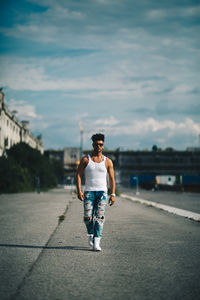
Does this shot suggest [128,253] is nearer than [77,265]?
No

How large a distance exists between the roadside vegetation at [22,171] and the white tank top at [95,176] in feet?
105

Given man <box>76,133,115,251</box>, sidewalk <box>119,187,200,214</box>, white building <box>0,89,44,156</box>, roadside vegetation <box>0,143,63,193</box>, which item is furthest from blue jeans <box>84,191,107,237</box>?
white building <box>0,89,44,156</box>

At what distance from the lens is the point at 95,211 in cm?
648

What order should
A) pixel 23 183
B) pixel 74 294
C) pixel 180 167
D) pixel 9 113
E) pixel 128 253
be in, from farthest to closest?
1. pixel 180 167
2. pixel 9 113
3. pixel 23 183
4. pixel 128 253
5. pixel 74 294

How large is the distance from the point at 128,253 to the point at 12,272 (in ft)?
6.64

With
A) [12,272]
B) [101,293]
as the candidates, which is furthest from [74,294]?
[12,272]

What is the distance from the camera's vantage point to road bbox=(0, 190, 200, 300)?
13.1 ft

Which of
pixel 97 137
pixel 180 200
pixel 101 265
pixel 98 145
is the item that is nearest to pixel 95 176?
pixel 98 145

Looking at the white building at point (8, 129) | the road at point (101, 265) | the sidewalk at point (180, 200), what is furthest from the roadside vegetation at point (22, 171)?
the road at point (101, 265)

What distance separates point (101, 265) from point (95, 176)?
5.30 feet

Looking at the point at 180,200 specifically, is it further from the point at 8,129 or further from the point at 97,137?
the point at 8,129

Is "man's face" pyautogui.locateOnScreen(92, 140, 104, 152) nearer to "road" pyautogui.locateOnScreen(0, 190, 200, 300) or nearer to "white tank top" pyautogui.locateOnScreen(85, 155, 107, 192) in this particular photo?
A: "white tank top" pyautogui.locateOnScreen(85, 155, 107, 192)

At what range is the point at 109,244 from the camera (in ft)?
23.0

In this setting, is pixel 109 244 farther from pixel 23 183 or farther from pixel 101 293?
pixel 23 183
